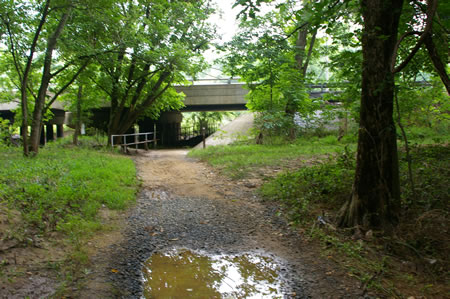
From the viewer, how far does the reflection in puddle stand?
123 inches

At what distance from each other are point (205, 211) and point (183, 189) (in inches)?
72.0

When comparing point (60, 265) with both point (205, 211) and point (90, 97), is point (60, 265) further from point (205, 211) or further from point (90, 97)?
point (90, 97)

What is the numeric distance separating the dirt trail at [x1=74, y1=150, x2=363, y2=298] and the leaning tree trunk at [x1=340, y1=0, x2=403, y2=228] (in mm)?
1037

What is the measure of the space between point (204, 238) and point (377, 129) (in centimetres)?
287

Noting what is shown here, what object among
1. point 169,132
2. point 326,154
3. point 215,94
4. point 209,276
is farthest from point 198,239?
point 169,132

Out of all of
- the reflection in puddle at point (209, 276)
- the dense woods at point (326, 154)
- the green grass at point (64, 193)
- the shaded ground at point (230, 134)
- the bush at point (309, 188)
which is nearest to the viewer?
the reflection in puddle at point (209, 276)

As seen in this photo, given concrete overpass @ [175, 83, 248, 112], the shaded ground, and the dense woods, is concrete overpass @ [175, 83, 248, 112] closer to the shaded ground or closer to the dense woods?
the shaded ground

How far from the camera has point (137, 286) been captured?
3203mm

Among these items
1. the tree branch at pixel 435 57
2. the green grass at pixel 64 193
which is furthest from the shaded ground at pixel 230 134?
the tree branch at pixel 435 57

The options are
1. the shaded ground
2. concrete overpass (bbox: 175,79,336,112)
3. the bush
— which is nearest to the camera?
the bush

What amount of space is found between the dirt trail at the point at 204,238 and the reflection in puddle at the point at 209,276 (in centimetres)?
15

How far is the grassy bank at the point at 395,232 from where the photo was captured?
3.22 m

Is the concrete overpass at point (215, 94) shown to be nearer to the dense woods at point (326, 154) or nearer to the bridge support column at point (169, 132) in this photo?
the bridge support column at point (169, 132)

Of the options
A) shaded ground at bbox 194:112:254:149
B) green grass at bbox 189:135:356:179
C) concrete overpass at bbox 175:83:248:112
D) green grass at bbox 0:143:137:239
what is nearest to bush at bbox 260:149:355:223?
green grass at bbox 189:135:356:179
